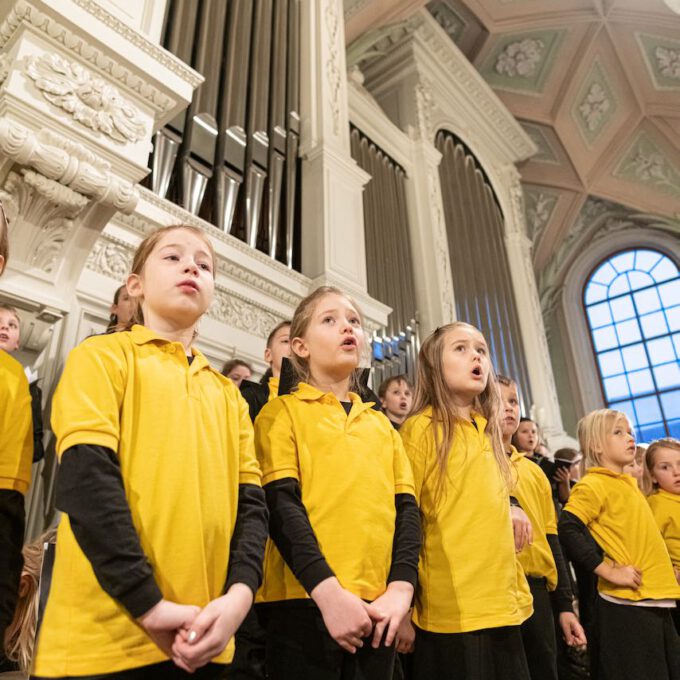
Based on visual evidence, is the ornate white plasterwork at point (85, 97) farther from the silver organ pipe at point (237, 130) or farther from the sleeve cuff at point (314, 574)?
the sleeve cuff at point (314, 574)

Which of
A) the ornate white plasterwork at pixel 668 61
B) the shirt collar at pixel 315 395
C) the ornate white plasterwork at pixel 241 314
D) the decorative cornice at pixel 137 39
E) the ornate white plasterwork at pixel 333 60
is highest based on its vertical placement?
the ornate white plasterwork at pixel 668 61

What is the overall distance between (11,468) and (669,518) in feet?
8.25

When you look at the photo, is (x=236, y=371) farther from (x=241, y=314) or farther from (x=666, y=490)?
(x=666, y=490)

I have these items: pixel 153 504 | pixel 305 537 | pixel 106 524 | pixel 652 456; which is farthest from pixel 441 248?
pixel 106 524

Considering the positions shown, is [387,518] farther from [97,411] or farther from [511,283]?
[511,283]

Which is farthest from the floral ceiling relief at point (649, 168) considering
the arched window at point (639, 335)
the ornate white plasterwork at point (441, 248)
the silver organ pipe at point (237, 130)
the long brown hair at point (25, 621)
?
the long brown hair at point (25, 621)

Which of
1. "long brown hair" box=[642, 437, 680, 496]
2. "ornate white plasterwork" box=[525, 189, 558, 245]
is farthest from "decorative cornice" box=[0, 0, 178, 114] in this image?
"ornate white plasterwork" box=[525, 189, 558, 245]

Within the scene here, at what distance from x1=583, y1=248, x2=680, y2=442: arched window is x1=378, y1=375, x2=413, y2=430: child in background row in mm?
7006

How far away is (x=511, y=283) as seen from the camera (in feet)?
24.6

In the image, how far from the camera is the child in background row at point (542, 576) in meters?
1.79

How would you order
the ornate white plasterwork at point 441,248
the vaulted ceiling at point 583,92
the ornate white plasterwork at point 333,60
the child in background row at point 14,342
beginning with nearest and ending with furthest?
the child in background row at point 14,342 → the ornate white plasterwork at point 333,60 → the ornate white plasterwork at point 441,248 → the vaulted ceiling at point 583,92

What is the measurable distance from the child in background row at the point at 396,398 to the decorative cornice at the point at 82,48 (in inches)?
64.3

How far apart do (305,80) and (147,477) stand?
4.16 metres

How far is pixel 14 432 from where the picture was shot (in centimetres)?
124
